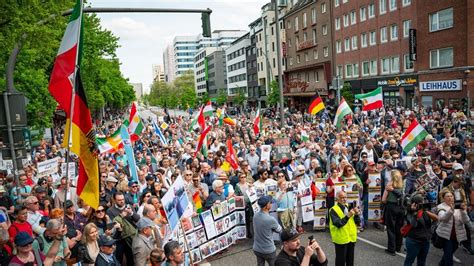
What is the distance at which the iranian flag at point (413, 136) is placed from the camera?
11.7 meters

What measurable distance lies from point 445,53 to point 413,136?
72.4 ft

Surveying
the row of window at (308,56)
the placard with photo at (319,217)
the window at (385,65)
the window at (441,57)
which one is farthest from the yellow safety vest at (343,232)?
the row of window at (308,56)

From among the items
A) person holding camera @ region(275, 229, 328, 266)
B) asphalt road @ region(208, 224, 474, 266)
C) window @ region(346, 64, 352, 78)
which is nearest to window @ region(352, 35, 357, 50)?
window @ region(346, 64, 352, 78)

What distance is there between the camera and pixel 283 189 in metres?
8.41

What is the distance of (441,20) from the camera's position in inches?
1194

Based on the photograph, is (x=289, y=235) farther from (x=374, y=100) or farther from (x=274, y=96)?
(x=274, y=96)

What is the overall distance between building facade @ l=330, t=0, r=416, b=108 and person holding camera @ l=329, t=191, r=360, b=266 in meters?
30.9

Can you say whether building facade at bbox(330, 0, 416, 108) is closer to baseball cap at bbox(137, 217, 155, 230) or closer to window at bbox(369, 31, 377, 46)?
window at bbox(369, 31, 377, 46)

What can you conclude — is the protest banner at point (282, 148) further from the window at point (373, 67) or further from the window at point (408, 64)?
the window at point (373, 67)

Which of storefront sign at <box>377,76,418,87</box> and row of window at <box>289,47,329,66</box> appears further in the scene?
row of window at <box>289,47,329,66</box>

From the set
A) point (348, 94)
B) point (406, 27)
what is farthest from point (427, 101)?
point (348, 94)

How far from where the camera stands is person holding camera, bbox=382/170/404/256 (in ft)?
25.9

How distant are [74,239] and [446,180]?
7.47 metres

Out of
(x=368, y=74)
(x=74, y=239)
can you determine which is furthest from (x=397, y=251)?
(x=368, y=74)
